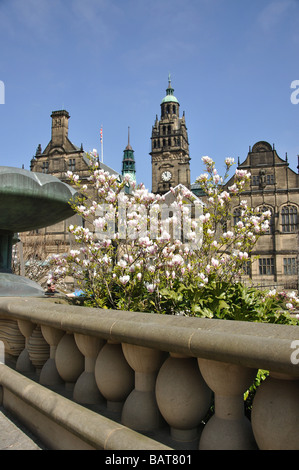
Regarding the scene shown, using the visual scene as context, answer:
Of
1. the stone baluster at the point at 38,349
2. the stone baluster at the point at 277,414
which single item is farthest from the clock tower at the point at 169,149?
the stone baluster at the point at 277,414

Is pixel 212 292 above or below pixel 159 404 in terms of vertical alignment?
above

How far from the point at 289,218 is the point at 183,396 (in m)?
39.2

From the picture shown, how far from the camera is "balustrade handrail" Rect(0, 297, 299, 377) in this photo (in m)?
1.37

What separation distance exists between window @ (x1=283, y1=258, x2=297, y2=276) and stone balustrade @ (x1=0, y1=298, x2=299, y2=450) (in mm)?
37340

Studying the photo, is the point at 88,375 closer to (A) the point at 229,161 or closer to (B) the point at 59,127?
(A) the point at 229,161

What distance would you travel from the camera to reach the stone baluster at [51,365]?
2768 mm

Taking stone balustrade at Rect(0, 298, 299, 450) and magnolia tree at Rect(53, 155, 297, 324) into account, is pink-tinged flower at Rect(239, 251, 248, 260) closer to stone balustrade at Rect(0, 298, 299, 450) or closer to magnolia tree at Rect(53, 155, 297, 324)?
magnolia tree at Rect(53, 155, 297, 324)

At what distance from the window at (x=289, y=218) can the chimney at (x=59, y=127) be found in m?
24.4

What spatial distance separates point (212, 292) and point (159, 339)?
197cm
